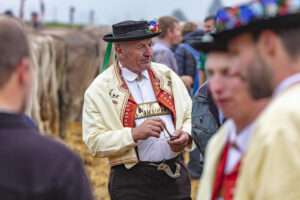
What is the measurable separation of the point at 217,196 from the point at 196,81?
468cm

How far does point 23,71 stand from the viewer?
188 cm

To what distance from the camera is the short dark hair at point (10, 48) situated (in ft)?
6.06

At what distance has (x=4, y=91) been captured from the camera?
6.08 ft

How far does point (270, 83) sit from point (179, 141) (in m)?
1.98

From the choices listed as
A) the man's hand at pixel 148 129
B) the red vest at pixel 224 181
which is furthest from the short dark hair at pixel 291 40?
the man's hand at pixel 148 129

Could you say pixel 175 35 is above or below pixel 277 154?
below

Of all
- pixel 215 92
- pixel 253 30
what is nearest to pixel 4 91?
pixel 215 92

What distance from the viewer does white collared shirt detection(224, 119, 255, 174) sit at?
195 cm

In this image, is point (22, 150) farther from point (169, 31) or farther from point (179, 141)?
point (169, 31)

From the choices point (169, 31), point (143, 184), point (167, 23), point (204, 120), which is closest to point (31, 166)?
point (143, 184)

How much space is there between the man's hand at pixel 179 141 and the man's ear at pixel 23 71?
191cm

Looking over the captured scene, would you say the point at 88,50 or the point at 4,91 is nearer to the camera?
the point at 4,91

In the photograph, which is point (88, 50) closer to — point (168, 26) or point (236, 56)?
point (168, 26)

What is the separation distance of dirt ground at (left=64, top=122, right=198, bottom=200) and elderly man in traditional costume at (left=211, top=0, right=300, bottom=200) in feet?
15.0
